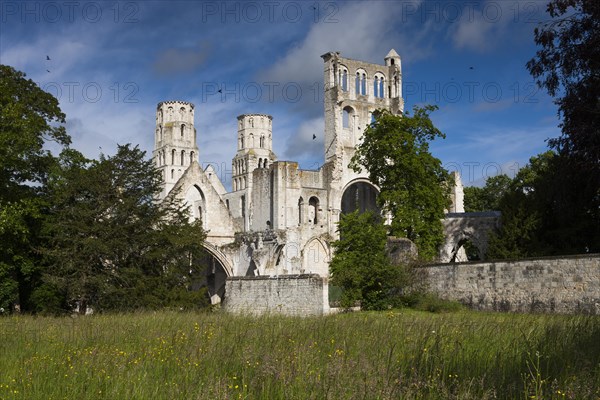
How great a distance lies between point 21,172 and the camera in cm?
2667

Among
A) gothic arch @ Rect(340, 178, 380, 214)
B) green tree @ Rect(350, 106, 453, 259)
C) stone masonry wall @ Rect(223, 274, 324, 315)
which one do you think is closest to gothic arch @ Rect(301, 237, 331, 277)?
gothic arch @ Rect(340, 178, 380, 214)

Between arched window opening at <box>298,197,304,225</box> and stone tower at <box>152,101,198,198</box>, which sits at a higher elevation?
stone tower at <box>152,101,198,198</box>

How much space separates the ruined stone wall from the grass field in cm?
983

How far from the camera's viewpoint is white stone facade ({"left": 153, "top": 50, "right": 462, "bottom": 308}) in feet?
122

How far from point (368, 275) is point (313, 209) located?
28.5 meters

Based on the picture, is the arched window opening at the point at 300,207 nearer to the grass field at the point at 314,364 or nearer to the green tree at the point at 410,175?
the green tree at the point at 410,175

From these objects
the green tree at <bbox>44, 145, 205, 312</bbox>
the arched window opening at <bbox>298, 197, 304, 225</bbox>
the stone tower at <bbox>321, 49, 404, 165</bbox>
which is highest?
the stone tower at <bbox>321, 49, 404, 165</bbox>

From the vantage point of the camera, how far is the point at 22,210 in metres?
24.5

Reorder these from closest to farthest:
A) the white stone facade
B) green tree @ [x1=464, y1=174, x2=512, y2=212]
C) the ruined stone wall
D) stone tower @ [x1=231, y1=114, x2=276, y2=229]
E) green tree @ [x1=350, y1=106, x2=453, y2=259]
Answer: the ruined stone wall < green tree @ [x1=350, y1=106, x2=453, y2=259] < the white stone facade < green tree @ [x1=464, y1=174, x2=512, y2=212] < stone tower @ [x1=231, y1=114, x2=276, y2=229]

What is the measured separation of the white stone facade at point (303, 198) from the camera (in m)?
37.1

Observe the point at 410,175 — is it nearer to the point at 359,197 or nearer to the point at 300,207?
the point at 300,207

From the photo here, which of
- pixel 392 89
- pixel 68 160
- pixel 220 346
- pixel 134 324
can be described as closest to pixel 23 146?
pixel 68 160

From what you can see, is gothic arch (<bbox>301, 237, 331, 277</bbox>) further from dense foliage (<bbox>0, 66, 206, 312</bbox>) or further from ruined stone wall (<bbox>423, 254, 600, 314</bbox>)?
ruined stone wall (<bbox>423, 254, 600, 314</bbox>)

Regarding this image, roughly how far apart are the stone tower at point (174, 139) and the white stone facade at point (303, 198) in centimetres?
3839
